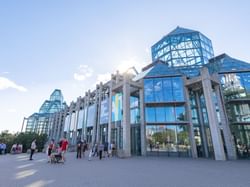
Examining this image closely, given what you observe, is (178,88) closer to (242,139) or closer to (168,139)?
(168,139)

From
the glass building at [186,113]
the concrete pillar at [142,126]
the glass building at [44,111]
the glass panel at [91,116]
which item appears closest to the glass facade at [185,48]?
the glass building at [186,113]

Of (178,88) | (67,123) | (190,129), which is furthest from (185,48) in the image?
(67,123)

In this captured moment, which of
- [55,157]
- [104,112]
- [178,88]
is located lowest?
[55,157]

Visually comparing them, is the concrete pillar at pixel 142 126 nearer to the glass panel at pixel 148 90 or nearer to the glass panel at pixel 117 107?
the glass panel at pixel 148 90

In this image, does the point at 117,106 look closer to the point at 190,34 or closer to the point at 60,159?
the point at 60,159

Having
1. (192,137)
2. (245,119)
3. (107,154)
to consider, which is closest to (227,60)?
(245,119)

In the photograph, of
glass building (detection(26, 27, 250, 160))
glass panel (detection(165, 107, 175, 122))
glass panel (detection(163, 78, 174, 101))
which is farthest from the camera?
glass panel (detection(163, 78, 174, 101))

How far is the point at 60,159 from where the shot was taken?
1159cm

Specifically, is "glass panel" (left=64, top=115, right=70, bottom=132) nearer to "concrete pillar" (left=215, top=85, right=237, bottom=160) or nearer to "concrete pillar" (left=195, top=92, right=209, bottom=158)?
"concrete pillar" (left=195, top=92, right=209, bottom=158)

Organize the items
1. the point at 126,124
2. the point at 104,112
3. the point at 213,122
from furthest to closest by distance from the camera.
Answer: the point at 104,112
the point at 126,124
the point at 213,122

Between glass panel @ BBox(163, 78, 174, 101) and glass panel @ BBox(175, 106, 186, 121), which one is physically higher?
glass panel @ BBox(163, 78, 174, 101)

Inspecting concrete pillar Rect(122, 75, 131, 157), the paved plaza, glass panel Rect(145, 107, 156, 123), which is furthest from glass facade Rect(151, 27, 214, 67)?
the paved plaza

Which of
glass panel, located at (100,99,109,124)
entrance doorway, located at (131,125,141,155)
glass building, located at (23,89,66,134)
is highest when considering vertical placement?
glass building, located at (23,89,66,134)

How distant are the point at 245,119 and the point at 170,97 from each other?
8034mm
